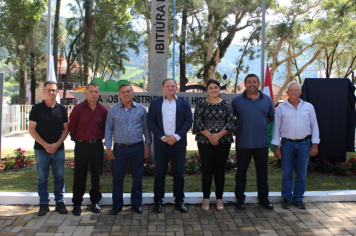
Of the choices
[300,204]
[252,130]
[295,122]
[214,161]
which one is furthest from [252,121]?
[300,204]

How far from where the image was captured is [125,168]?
4.41 meters

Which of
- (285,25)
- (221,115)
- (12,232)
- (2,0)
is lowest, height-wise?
(12,232)

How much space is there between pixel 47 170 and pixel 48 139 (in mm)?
448

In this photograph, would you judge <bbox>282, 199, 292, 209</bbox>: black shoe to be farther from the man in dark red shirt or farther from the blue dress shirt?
the man in dark red shirt

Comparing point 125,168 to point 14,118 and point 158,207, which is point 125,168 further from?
point 14,118

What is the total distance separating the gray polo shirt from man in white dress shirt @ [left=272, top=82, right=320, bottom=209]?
0.31 m

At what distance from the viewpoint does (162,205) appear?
4.71 m

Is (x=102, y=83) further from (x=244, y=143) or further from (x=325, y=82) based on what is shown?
(x=325, y=82)

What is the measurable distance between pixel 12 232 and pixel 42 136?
123 centimetres

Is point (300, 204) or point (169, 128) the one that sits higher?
point (169, 128)

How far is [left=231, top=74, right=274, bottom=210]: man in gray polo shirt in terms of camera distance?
4.45 meters

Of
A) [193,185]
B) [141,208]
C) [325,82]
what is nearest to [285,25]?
[325,82]

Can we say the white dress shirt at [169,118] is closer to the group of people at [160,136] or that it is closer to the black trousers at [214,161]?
the group of people at [160,136]

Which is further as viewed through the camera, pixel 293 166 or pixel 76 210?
pixel 293 166
